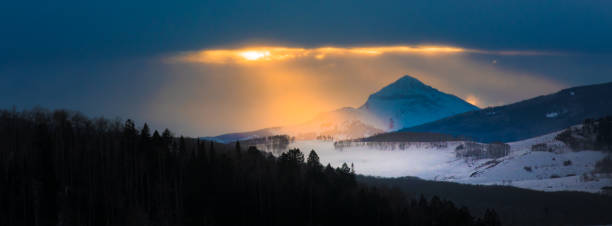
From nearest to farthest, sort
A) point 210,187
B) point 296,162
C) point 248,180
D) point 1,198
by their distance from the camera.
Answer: point 1,198 < point 210,187 < point 248,180 < point 296,162

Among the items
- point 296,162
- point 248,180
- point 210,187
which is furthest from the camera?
point 296,162

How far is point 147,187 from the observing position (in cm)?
12006

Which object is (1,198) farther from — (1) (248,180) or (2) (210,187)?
(1) (248,180)

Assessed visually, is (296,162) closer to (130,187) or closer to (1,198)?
(130,187)

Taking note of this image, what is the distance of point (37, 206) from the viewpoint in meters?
104

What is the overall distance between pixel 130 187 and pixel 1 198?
21421 mm

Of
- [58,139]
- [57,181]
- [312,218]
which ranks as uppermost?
[58,139]

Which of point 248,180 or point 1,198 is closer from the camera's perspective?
point 1,198

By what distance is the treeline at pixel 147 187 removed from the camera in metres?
108

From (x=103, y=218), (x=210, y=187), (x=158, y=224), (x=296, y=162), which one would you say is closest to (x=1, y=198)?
(x=103, y=218)

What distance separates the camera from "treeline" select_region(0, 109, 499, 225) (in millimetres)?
108375

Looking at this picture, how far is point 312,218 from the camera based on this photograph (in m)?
136

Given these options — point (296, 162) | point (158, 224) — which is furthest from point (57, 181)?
point (296, 162)

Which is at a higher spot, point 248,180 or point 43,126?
point 43,126
